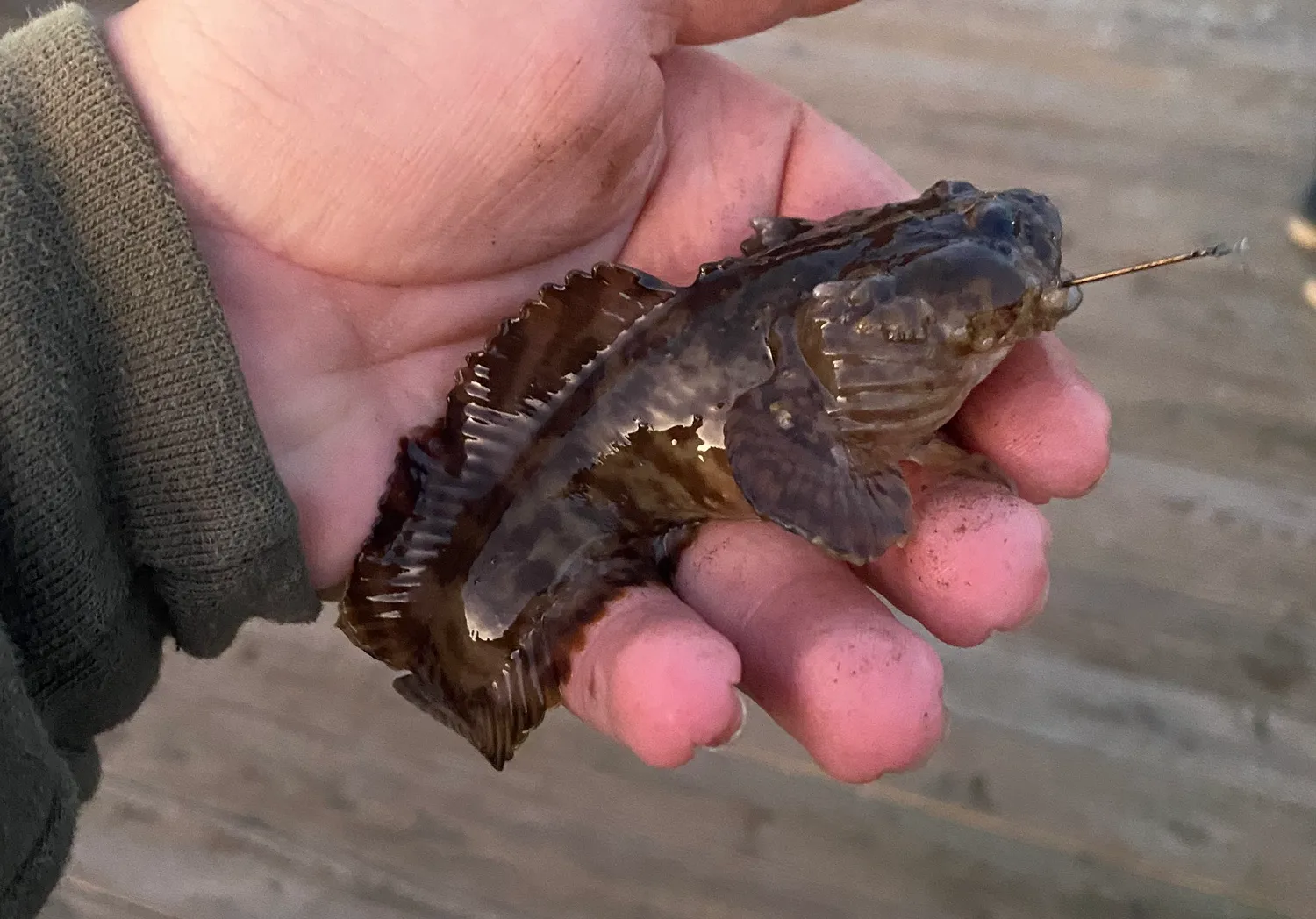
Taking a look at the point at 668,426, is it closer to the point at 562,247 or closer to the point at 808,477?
the point at 808,477

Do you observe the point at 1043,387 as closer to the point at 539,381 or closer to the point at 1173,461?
the point at 539,381

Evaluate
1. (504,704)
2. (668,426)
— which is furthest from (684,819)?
(668,426)

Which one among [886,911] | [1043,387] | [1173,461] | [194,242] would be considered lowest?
[886,911]

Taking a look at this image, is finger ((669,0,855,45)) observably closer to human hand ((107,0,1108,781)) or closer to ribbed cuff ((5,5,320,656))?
human hand ((107,0,1108,781))

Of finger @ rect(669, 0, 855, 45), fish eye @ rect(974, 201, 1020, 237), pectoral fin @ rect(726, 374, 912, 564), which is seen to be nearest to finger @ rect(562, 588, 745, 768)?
pectoral fin @ rect(726, 374, 912, 564)

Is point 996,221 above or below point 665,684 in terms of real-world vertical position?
above

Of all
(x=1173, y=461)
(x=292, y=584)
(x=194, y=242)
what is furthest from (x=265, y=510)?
(x=1173, y=461)
